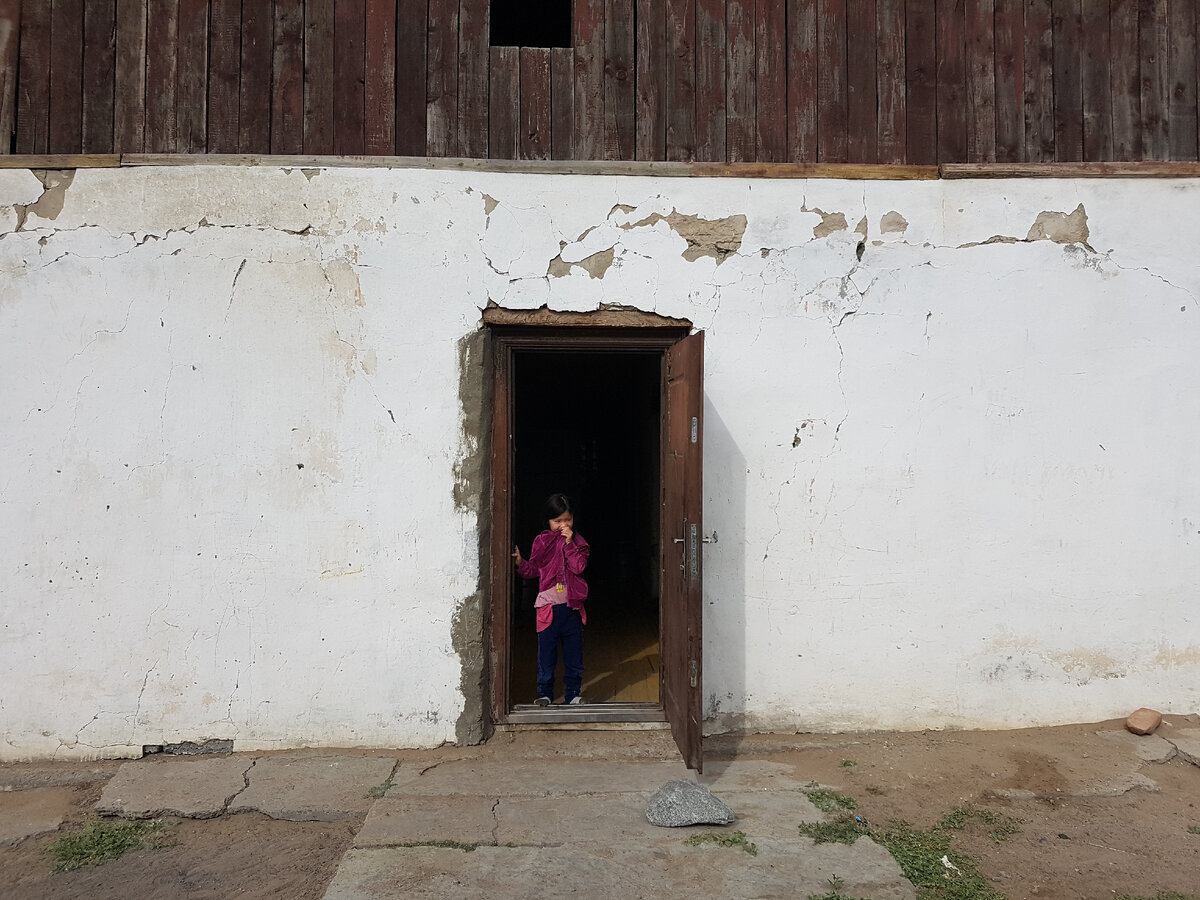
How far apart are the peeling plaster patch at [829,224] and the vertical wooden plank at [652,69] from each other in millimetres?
936

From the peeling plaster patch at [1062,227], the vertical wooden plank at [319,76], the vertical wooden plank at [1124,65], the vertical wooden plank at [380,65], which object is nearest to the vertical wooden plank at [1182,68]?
the vertical wooden plank at [1124,65]

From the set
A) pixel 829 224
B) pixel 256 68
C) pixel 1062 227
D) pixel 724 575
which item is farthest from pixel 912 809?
pixel 256 68

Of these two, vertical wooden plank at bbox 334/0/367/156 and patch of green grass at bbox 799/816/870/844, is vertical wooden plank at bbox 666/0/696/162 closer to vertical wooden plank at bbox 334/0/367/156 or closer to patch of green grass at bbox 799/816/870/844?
vertical wooden plank at bbox 334/0/367/156

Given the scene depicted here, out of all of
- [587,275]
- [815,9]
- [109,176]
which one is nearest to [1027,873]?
[587,275]

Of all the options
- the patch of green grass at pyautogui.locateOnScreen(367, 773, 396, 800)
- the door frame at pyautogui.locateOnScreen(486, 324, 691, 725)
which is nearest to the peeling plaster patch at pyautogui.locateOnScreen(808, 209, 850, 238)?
the door frame at pyautogui.locateOnScreen(486, 324, 691, 725)

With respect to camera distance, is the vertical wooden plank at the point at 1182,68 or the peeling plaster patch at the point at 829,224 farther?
the vertical wooden plank at the point at 1182,68

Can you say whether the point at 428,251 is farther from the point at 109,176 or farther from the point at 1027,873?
the point at 1027,873

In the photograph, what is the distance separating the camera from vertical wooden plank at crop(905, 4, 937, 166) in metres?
4.45

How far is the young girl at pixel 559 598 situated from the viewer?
4578mm

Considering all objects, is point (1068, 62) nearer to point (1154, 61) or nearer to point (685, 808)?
point (1154, 61)

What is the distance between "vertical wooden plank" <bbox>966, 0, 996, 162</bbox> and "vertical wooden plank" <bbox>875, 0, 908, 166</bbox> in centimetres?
38

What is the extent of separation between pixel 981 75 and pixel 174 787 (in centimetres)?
570

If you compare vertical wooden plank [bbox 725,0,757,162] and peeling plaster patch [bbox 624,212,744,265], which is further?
vertical wooden plank [bbox 725,0,757,162]

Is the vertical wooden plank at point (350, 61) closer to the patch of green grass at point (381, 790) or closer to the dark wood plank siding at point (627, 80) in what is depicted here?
the dark wood plank siding at point (627, 80)
